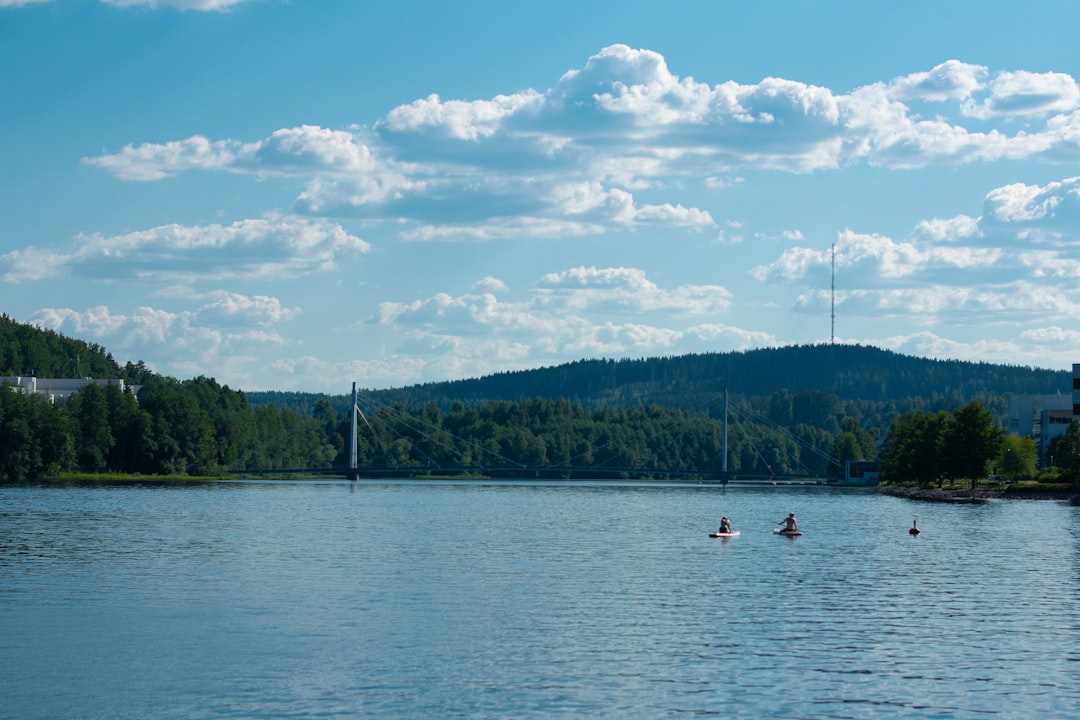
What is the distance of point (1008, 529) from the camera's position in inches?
3098

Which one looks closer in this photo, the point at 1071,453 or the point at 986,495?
the point at 1071,453

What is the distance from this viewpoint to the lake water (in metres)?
25.8

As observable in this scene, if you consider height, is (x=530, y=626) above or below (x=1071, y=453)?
below

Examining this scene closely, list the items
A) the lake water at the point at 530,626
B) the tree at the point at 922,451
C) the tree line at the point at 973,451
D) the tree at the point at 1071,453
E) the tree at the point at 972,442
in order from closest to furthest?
the lake water at the point at 530,626 < the tree at the point at 1071,453 < the tree line at the point at 973,451 < the tree at the point at 972,442 < the tree at the point at 922,451

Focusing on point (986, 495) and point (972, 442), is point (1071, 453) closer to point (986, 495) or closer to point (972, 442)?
point (986, 495)

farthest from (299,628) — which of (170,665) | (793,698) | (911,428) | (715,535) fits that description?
(911,428)

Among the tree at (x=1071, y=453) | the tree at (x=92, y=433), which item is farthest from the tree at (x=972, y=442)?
the tree at (x=92, y=433)

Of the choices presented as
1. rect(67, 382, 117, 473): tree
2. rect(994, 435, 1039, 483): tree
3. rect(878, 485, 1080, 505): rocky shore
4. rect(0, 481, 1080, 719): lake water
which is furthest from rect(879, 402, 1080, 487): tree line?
rect(67, 382, 117, 473): tree

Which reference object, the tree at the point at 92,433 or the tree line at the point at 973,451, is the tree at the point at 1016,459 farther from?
the tree at the point at 92,433

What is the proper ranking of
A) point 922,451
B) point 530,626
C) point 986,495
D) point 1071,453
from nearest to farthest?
point 530,626, point 1071,453, point 986,495, point 922,451

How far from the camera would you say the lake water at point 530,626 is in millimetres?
25750

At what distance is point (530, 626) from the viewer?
34906 mm

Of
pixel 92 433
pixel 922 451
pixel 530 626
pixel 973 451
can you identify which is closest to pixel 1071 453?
pixel 973 451

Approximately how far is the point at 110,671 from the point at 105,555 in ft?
91.8
